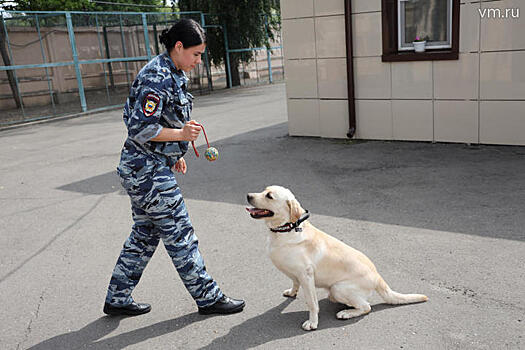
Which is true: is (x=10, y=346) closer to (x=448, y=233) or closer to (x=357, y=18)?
(x=448, y=233)

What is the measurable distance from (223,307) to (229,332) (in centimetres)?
24

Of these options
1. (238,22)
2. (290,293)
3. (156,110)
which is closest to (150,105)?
(156,110)

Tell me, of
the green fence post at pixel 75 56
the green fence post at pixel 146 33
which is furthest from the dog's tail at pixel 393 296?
the green fence post at pixel 146 33

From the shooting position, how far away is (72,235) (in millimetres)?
5406

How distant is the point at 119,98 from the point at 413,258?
56.8 feet

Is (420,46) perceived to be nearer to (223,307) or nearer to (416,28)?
(416,28)

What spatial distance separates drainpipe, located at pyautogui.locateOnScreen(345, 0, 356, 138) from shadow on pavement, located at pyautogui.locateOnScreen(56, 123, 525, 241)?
35cm

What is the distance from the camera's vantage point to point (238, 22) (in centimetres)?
2075

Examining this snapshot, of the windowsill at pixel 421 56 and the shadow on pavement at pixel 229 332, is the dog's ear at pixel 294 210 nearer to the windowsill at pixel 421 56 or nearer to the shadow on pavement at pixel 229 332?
the shadow on pavement at pixel 229 332

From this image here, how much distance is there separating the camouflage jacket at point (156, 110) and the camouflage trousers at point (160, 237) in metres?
0.13

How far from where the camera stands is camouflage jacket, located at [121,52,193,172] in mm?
3035

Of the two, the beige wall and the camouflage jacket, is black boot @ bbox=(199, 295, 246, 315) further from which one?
the beige wall

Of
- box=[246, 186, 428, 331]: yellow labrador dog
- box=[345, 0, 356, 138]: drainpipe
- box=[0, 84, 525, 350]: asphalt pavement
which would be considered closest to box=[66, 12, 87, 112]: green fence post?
box=[0, 84, 525, 350]: asphalt pavement

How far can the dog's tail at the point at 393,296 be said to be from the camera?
334cm
